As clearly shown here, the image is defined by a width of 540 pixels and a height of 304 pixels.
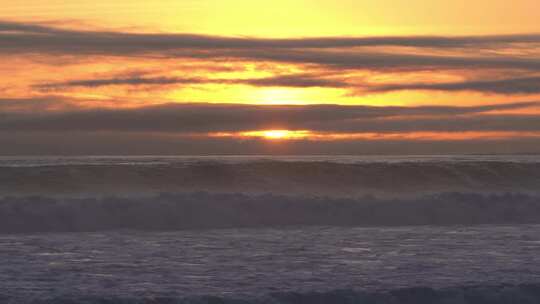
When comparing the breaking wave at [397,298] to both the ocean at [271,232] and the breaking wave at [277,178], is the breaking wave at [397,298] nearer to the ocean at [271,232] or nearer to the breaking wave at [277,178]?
the ocean at [271,232]

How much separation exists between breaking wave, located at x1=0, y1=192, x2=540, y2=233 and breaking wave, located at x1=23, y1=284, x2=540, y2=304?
10.2 m

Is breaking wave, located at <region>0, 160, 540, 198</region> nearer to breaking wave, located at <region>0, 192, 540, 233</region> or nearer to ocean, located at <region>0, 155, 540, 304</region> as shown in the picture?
ocean, located at <region>0, 155, 540, 304</region>

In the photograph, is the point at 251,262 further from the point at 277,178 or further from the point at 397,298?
the point at 277,178

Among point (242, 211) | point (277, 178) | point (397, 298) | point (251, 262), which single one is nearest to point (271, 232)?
point (242, 211)

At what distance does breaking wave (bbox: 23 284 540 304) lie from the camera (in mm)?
11102

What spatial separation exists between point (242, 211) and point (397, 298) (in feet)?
42.0

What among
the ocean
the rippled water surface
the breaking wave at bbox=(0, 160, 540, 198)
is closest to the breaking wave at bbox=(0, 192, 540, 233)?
the ocean

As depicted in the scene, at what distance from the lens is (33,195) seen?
82.5 feet

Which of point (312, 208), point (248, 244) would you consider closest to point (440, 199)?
point (312, 208)

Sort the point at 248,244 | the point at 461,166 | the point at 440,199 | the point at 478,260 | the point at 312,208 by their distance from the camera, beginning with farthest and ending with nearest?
the point at 461,166 < the point at 440,199 < the point at 312,208 < the point at 248,244 < the point at 478,260

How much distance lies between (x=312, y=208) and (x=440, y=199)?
4411mm

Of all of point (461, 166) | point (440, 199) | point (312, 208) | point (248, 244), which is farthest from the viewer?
point (461, 166)

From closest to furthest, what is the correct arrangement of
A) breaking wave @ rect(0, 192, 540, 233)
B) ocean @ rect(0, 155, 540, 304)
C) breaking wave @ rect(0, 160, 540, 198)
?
ocean @ rect(0, 155, 540, 304), breaking wave @ rect(0, 192, 540, 233), breaking wave @ rect(0, 160, 540, 198)

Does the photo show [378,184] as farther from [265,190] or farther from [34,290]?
[34,290]
